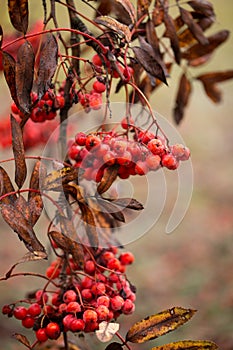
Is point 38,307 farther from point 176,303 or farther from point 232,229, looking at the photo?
point 232,229

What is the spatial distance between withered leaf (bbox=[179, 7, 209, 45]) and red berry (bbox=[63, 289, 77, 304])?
0.45 metres

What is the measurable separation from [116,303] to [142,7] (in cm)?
45

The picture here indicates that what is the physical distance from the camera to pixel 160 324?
74 cm

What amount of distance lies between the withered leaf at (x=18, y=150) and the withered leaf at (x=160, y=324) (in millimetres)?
238

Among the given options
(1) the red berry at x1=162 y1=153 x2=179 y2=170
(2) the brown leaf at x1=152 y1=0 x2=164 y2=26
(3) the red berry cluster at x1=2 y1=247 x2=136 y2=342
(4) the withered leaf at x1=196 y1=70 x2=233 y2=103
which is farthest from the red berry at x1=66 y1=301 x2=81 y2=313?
(4) the withered leaf at x1=196 y1=70 x2=233 y2=103

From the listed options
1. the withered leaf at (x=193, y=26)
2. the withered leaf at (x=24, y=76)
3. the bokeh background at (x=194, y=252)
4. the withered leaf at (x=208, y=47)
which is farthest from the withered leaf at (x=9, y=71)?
the bokeh background at (x=194, y=252)

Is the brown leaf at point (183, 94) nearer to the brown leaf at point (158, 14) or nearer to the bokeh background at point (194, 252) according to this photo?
the brown leaf at point (158, 14)

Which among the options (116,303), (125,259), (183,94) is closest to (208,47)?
(183,94)

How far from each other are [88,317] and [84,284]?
77 mm

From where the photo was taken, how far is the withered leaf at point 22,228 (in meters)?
0.66

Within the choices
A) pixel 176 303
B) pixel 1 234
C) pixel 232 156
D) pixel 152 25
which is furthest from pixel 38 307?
Result: pixel 232 156

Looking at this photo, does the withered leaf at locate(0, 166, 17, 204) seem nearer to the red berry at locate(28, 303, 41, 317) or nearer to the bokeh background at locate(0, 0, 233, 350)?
the red berry at locate(28, 303, 41, 317)

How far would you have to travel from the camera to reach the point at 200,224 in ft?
10.2

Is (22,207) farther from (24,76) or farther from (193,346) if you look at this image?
(193,346)
